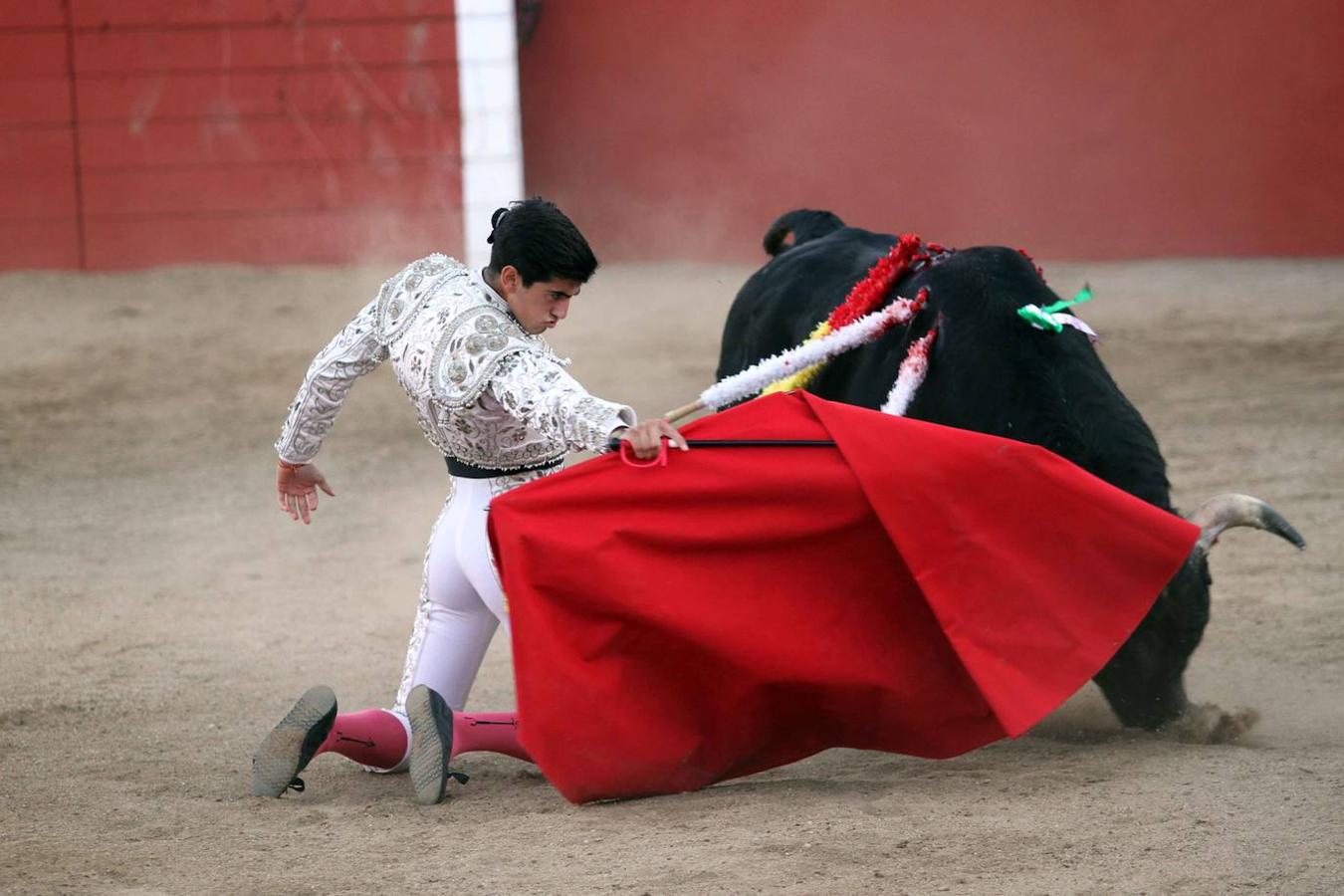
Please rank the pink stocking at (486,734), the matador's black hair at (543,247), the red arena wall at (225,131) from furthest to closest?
the red arena wall at (225,131) → the pink stocking at (486,734) → the matador's black hair at (543,247)

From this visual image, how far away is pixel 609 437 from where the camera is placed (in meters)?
2.59

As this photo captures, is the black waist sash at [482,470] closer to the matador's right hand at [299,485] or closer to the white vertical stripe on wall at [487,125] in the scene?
the matador's right hand at [299,485]

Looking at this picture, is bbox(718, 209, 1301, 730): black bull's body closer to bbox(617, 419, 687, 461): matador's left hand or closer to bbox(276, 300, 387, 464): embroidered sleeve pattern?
bbox(617, 419, 687, 461): matador's left hand

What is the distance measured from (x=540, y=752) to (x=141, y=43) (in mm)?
6806

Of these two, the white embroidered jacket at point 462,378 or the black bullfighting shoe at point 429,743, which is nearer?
the white embroidered jacket at point 462,378

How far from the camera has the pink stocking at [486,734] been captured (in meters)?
3.00

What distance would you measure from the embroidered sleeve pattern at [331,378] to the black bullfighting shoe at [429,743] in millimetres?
528

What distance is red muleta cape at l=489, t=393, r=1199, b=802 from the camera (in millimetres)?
2654

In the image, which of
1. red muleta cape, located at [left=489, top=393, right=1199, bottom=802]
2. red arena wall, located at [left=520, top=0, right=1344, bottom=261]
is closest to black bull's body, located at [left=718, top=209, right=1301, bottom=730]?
red muleta cape, located at [left=489, top=393, right=1199, bottom=802]

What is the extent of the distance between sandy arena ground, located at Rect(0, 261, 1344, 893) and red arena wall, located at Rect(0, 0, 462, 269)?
27cm

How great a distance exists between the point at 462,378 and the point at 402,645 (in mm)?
1709

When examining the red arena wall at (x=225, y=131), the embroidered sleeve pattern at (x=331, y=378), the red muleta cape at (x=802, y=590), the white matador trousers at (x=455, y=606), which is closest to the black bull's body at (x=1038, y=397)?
the red muleta cape at (x=802, y=590)

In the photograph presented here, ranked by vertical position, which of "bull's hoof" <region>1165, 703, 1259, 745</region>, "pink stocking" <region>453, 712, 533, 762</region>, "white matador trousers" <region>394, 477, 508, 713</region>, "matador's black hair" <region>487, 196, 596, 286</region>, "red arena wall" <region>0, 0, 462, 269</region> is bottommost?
"bull's hoof" <region>1165, 703, 1259, 745</region>

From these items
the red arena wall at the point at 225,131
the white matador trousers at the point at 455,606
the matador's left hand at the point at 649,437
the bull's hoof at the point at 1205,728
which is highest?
the red arena wall at the point at 225,131
